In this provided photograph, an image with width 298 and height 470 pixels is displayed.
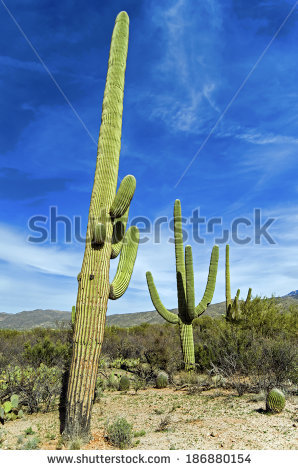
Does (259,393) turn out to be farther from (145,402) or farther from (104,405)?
(104,405)

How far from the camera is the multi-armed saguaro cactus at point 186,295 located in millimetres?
11734

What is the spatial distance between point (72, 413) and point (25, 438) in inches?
43.0

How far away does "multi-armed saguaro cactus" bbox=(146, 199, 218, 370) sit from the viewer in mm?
11734

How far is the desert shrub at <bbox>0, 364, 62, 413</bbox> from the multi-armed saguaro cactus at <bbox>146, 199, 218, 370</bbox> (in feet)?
16.4

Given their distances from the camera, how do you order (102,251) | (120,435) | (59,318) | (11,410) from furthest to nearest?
(59,318), (11,410), (102,251), (120,435)

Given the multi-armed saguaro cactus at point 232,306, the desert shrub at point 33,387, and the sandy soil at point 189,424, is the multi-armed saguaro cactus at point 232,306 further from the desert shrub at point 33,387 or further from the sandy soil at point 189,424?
the desert shrub at point 33,387

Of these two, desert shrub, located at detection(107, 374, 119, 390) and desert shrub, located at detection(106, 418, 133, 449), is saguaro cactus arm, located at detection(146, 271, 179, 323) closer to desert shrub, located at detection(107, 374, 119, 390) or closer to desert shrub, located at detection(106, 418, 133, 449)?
desert shrub, located at detection(107, 374, 119, 390)

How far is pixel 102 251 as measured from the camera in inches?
251

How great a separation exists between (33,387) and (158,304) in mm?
5736

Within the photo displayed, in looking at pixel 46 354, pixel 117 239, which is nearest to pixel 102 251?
pixel 117 239

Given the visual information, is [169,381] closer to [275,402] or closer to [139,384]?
[139,384]

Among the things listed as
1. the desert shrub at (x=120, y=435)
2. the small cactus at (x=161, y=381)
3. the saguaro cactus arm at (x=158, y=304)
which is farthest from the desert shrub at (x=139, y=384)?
the desert shrub at (x=120, y=435)
